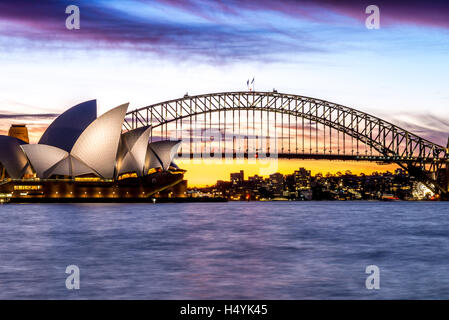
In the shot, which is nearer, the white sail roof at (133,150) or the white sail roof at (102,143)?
the white sail roof at (102,143)

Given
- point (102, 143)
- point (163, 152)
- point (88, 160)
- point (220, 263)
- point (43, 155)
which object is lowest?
point (220, 263)

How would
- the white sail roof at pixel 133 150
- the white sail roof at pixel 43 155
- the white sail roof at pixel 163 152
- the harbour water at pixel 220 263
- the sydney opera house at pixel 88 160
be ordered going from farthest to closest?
1. the white sail roof at pixel 163 152
2. the white sail roof at pixel 43 155
3. the white sail roof at pixel 133 150
4. the sydney opera house at pixel 88 160
5. the harbour water at pixel 220 263

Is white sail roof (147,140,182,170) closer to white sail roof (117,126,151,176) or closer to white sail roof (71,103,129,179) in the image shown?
white sail roof (117,126,151,176)

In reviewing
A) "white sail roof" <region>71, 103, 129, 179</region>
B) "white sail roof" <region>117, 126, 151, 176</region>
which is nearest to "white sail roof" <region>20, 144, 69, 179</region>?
"white sail roof" <region>71, 103, 129, 179</region>

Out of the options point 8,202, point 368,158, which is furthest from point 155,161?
point 368,158

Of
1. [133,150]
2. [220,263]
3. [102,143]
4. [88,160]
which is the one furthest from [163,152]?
[220,263]

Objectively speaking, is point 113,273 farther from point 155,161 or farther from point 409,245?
point 155,161

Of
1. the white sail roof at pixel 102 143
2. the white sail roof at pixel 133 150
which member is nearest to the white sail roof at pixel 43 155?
the white sail roof at pixel 102 143

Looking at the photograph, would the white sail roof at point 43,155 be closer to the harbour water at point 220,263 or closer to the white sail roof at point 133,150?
the white sail roof at point 133,150

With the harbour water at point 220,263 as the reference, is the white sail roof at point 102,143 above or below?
above

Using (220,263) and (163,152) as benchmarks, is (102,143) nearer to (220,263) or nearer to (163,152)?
(163,152)
